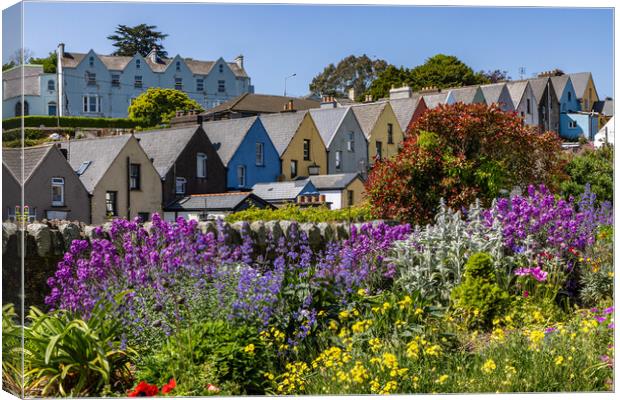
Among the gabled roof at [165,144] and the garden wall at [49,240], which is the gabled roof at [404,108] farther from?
the gabled roof at [165,144]

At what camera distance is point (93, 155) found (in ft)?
24.6

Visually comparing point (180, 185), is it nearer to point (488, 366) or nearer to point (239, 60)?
point (239, 60)

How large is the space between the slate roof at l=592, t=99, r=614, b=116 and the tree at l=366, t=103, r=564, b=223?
2429 mm

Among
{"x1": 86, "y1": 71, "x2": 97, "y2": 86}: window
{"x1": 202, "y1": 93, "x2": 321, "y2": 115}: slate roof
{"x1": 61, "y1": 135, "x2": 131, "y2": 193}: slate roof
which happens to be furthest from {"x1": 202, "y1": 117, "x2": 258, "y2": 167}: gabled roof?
{"x1": 86, "y1": 71, "x2": 97, "y2": 86}: window

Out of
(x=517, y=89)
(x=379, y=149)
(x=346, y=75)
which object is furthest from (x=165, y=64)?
(x=517, y=89)

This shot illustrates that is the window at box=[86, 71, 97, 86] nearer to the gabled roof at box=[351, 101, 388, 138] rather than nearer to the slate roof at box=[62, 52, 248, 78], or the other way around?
the slate roof at box=[62, 52, 248, 78]

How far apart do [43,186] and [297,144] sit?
2.91 m

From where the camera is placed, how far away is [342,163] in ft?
30.6

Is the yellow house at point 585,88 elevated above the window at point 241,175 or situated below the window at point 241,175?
above

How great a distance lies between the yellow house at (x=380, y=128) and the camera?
29.3 feet

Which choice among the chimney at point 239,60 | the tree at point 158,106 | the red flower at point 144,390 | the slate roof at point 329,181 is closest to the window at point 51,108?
the tree at point 158,106

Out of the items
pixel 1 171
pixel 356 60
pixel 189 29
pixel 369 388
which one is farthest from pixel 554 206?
pixel 1 171

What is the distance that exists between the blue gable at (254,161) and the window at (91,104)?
145cm

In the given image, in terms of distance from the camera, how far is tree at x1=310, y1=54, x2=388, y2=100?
7.96m
